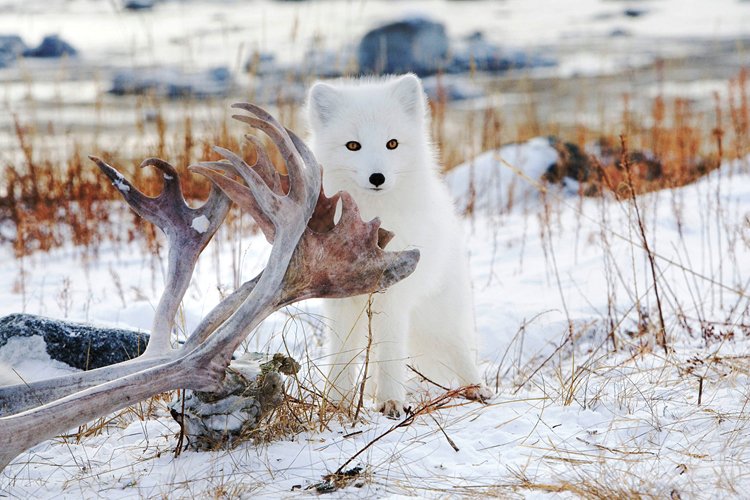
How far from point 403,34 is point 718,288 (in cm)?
1452

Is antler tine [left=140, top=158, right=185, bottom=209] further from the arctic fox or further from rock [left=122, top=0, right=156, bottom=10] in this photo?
rock [left=122, top=0, right=156, bottom=10]

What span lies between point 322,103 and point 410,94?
41 centimetres

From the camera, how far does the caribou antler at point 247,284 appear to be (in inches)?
100

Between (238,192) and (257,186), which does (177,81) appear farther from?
(257,186)

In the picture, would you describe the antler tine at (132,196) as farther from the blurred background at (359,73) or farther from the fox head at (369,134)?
the blurred background at (359,73)

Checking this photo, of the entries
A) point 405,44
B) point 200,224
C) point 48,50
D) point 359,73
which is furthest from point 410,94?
point 48,50

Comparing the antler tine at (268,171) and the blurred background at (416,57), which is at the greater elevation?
the blurred background at (416,57)

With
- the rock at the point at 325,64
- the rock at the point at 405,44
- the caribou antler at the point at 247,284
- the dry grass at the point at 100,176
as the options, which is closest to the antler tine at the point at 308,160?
the caribou antler at the point at 247,284

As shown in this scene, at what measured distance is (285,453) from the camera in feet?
9.21

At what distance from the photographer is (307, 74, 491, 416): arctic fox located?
3523 millimetres

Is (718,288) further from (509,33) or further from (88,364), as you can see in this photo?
(509,33)

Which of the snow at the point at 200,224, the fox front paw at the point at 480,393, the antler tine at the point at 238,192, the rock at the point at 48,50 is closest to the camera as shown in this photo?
the antler tine at the point at 238,192

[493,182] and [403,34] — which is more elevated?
[403,34]

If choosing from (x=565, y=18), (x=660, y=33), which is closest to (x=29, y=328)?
(x=660, y=33)
